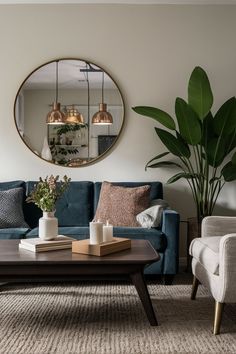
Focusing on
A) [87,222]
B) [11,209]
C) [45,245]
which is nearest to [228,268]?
[45,245]

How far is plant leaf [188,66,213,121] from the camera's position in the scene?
3.96 metres

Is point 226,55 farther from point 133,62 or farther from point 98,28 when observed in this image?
point 98,28

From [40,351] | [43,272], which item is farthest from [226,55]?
[40,351]

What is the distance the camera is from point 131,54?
4.55 m

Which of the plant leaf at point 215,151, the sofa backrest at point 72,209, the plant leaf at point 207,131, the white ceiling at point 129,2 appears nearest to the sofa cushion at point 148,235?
the sofa backrest at point 72,209

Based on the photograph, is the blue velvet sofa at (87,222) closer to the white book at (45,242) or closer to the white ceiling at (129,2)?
the white book at (45,242)

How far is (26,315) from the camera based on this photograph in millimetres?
2863

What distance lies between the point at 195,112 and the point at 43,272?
207cm

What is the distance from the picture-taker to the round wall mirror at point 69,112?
14.9 ft

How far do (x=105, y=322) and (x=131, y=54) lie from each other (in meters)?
2.73

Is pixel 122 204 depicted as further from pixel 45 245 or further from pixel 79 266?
pixel 79 266

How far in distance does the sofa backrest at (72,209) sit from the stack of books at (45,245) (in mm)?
1256

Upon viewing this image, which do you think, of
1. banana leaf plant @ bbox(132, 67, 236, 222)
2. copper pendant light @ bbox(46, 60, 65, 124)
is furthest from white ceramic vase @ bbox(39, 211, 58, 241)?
copper pendant light @ bbox(46, 60, 65, 124)

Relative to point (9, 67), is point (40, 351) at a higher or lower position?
lower
